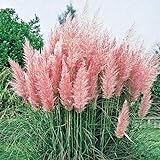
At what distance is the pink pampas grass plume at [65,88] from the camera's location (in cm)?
433

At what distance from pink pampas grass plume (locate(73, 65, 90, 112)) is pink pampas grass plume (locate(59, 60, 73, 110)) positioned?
0.05 m

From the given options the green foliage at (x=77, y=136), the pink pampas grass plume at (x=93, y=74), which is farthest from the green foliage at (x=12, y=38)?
the pink pampas grass plume at (x=93, y=74)

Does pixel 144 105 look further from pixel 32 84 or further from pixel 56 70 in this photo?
pixel 32 84

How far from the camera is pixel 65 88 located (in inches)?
171

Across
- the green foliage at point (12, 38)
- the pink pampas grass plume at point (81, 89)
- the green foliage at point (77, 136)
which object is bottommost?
the green foliage at point (77, 136)

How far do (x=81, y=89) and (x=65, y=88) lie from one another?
13cm

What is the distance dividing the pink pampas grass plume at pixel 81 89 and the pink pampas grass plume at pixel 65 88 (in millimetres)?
A: 49

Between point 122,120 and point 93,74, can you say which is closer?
point 122,120

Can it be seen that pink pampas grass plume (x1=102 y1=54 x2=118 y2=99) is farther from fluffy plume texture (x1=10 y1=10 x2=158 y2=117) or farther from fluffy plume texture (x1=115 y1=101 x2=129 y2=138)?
fluffy plume texture (x1=115 y1=101 x2=129 y2=138)

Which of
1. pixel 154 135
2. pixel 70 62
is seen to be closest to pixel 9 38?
pixel 154 135

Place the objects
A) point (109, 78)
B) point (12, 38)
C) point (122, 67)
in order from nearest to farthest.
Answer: point (109, 78) < point (122, 67) < point (12, 38)

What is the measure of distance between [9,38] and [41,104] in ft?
13.0

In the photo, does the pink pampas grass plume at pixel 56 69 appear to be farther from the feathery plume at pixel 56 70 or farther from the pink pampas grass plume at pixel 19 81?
the pink pampas grass plume at pixel 19 81

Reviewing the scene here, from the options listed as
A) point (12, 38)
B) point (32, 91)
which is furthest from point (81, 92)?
point (12, 38)
